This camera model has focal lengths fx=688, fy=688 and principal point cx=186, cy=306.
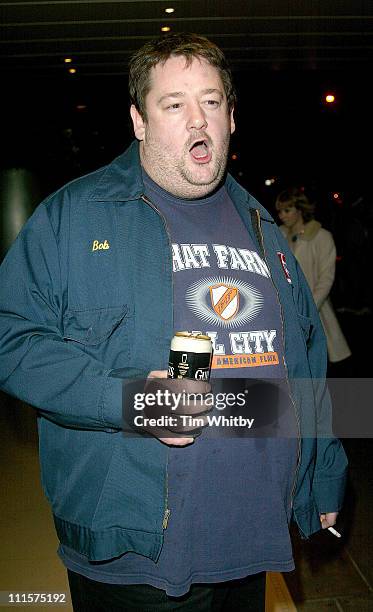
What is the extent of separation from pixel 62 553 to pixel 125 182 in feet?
3.55

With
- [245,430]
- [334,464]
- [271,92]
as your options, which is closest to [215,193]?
[245,430]

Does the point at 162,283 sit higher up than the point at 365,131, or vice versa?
the point at 365,131

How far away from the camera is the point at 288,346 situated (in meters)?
2.08

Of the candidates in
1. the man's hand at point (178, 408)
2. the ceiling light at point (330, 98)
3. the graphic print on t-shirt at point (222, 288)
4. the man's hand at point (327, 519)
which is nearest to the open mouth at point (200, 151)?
the graphic print on t-shirt at point (222, 288)

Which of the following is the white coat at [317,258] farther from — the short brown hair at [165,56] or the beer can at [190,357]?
the beer can at [190,357]

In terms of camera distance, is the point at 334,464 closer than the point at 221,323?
No

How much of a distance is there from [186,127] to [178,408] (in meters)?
0.84

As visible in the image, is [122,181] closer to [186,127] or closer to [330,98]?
[186,127]

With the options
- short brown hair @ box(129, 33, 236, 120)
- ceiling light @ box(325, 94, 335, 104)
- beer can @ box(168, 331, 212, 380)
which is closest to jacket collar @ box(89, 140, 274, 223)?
short brown hair @ box(129, 33, 236, 120)

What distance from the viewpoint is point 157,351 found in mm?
1839

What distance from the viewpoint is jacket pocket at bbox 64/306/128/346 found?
5.99 feet

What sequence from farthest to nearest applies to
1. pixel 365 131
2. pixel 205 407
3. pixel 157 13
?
pixel 365 131
pixel 157 13
pixel 205 407

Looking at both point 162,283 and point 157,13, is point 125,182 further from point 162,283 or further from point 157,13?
point 157,13

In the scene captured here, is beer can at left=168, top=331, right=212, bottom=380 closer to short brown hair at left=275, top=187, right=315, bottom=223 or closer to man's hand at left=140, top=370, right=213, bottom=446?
man's hand at left=140, top=370, right=213, bottom=446
